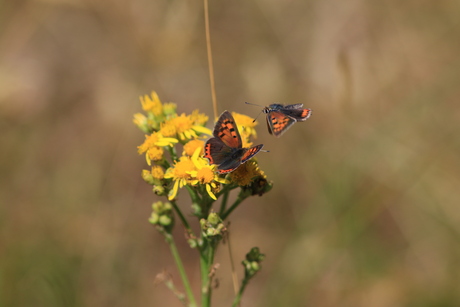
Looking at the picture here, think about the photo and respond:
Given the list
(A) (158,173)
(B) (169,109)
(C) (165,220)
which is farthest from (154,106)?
(C) (165,220)

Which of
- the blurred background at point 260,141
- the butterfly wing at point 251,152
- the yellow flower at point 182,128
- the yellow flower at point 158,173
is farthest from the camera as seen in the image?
the blurred background at point 260,141

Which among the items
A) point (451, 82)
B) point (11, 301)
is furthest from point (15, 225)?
point (451, 82)

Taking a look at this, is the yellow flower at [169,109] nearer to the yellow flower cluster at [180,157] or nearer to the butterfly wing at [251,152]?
the yellow flower cluster at [180,157]

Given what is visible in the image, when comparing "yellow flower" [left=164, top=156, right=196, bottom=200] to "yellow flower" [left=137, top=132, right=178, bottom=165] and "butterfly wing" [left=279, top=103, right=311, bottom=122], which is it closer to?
"yellow flower" [left=137, top=132, right=178, bottom=165]

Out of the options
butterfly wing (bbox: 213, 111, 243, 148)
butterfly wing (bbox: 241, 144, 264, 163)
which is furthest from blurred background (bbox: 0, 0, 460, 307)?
butterfly wing (bbox: 241, 144, 264, 163)

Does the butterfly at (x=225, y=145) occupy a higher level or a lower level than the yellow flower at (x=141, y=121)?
lower

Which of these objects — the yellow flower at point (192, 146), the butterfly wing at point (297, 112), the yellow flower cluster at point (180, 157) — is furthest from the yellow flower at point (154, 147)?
the butterfly wing at point (297, 112)

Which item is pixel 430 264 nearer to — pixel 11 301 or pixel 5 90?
pixel 11 301
